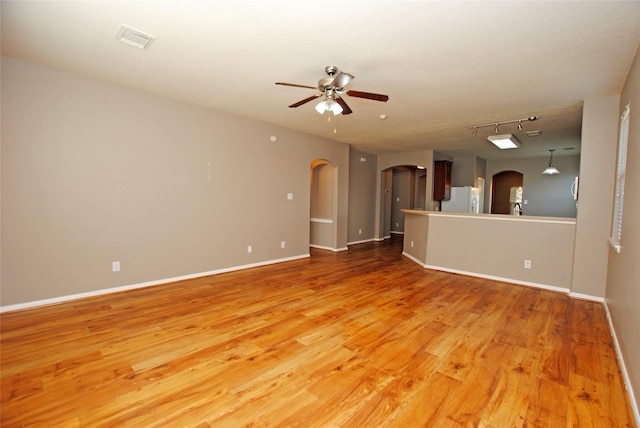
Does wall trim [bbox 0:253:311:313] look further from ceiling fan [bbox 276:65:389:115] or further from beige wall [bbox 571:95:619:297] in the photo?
beige wall [bbox 571:95:619:297]

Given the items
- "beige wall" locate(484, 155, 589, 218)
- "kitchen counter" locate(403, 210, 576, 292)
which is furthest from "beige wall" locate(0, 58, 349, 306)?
"beige wall" locate(484, 155, 589, 218)

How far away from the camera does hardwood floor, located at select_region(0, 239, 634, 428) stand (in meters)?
1.72

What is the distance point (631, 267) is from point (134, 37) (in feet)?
14.6

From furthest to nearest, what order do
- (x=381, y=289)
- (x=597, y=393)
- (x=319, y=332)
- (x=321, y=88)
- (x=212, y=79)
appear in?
(x=381, y=289) → (x=212, y=79) → (x=321, y=88) → (x=319, y=332) → (x=597, y=393)

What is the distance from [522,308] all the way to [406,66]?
10.2ft

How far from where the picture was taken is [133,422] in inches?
63.6

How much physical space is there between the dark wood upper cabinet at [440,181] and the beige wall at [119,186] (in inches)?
180

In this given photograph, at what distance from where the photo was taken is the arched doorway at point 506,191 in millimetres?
10211

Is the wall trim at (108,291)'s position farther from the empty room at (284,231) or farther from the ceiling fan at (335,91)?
the ceiling fan at (335,91)

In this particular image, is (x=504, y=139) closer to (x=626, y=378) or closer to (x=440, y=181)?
(x=440, y=181)

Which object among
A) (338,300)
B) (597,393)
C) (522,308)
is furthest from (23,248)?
(522,308)

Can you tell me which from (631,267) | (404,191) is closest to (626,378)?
(631,267)

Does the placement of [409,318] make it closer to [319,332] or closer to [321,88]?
[319,332]

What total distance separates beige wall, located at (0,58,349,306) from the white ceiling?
379mm
